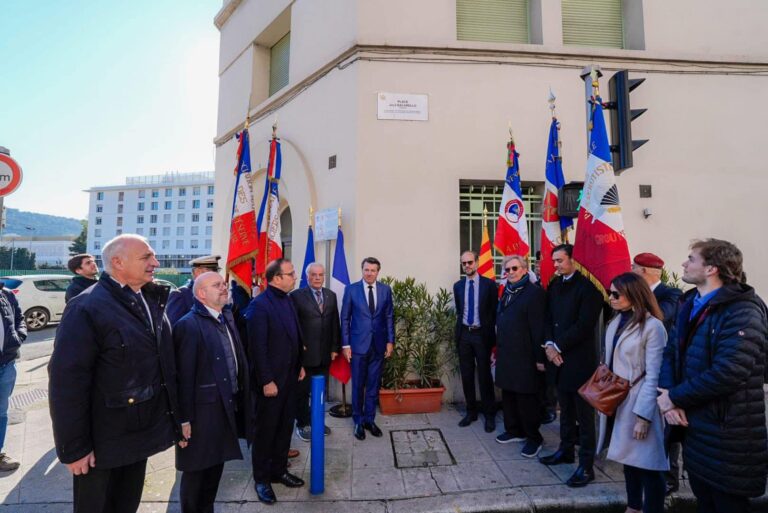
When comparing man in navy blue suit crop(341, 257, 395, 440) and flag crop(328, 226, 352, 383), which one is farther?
flag crop(328, 226, 352, 383)

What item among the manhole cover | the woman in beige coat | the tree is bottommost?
the manhole cover

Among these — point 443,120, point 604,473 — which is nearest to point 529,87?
point 443,120

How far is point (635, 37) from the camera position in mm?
6633

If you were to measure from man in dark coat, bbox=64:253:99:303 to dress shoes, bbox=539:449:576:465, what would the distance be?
5397mm

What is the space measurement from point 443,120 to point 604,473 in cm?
487

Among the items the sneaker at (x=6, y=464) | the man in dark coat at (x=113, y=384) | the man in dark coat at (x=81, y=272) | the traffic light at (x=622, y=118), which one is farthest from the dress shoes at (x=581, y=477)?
the man in dark coat at (x=81, y=272)

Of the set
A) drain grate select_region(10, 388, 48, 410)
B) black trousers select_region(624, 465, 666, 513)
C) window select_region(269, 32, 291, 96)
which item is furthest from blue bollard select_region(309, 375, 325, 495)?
window select_region(269, 32, 291, 96)

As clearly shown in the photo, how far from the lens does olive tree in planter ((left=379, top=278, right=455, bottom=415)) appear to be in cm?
527

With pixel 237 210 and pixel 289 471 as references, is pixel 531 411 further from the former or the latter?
pixel 237 210

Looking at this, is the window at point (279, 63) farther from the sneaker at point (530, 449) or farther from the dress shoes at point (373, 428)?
the sneaker at point (530, 449)

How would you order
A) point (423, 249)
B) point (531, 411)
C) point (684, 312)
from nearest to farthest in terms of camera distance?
point (684, 312) < point (531, 411) < point (423, 249)

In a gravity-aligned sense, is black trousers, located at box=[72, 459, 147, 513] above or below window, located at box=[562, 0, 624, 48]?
below

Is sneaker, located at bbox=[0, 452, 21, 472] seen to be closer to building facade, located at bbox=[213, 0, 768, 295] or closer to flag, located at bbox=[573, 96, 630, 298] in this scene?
building facade, located at bbox=[213, 0, 768, 295]

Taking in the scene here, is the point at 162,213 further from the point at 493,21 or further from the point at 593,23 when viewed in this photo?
the point at 593,23
